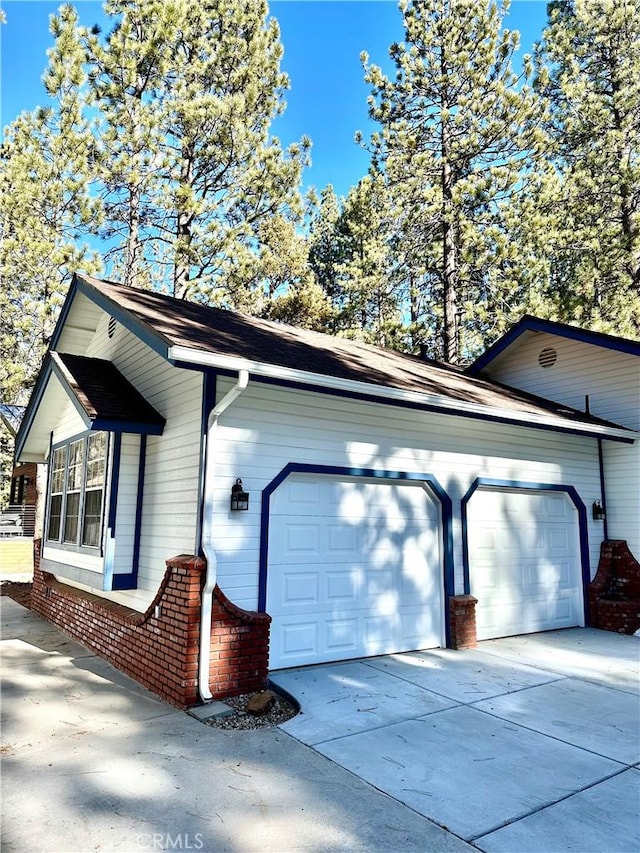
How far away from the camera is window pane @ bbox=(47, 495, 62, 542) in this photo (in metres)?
7.80

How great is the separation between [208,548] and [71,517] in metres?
2.89

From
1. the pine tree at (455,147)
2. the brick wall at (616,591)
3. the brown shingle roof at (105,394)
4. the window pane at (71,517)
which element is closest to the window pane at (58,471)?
the window pane at (71,517)

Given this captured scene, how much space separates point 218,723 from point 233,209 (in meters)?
15.9

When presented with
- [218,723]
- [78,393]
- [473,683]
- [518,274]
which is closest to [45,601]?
[78,393]

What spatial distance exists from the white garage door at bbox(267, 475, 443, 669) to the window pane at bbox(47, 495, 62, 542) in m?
3.42

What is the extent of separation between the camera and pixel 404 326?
18.0 m

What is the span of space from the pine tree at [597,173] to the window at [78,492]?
13964mm

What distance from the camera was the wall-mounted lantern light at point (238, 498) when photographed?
221 inches

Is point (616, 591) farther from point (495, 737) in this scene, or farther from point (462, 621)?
point (495, 737)

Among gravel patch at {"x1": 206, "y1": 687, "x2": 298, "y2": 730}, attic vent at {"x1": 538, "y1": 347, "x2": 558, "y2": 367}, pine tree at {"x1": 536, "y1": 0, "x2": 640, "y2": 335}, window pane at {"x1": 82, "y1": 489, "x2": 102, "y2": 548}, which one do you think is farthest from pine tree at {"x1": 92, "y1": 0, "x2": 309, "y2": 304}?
gravel patch at {"x1": 206, "y1": 687, "x2": 298, "y2": 730}

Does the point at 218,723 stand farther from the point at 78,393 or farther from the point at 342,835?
the point at 78,393

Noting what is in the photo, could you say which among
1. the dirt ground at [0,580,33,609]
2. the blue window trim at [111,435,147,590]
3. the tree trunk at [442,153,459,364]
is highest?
the tree trunk at [442,153,459,364]

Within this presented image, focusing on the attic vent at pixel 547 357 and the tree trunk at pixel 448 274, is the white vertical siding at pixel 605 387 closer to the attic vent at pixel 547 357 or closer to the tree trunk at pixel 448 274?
the attic vent at pixel 547 357

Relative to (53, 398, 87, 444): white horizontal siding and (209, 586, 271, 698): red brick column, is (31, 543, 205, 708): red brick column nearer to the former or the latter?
(209, 586, 271, 698): red brick column
